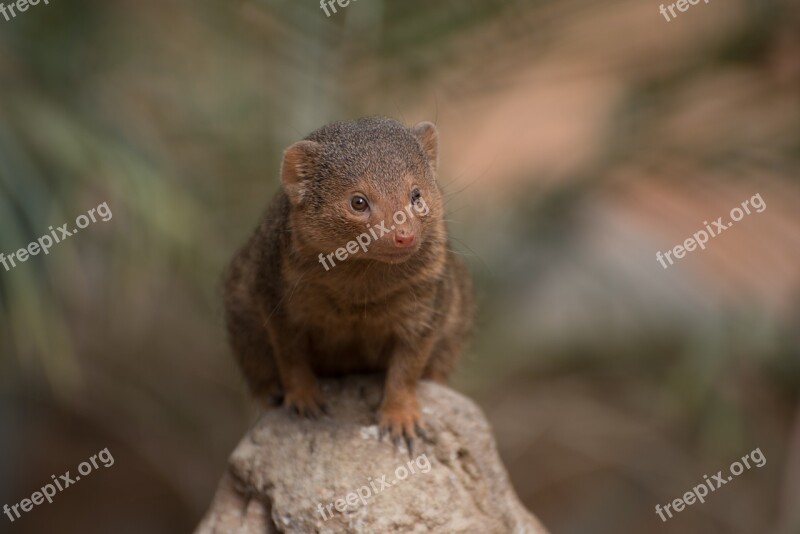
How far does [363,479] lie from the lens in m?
3.58

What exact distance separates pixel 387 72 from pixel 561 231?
57.5 inches

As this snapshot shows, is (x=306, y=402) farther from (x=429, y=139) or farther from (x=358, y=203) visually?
(x=429, y=139)

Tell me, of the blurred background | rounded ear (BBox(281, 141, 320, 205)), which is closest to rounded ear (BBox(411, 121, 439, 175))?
rounded ear (BBox(281, 141, 320, 205))

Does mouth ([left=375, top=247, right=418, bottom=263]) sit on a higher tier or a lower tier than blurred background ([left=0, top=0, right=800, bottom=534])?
lower

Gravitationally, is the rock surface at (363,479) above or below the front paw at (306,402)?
below

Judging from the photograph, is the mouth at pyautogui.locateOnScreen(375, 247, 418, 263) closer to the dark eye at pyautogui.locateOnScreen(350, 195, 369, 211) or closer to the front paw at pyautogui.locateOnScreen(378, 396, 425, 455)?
the dark eye at pyautogui.locateOnScreen(350, 195, 369, 211)

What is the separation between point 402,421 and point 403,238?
77 cm

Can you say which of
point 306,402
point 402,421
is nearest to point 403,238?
point 402,421

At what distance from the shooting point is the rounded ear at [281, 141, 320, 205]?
3832mm

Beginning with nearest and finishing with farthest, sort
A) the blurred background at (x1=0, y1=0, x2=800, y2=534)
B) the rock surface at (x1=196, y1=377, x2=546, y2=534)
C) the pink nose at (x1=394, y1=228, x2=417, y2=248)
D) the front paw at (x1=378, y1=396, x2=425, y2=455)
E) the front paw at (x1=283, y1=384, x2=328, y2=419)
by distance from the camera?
the pink nose at (x1=394, y1=228, x2=417, y2=248)
the rock surface at (x1=196, y1=377, x2=546, y2=534)
the front paw at (x1=378, y1=396, x2=425, y2=455)
the front paw at (x1=283, y1=384, x2=328, y2=419)
the blurred background at (x1=0, y1=0, x2=800, y2=534)

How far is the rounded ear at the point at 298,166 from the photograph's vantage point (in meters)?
3.83

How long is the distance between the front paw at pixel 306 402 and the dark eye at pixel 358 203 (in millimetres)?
777

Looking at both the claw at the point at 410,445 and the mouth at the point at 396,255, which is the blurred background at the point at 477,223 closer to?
the claw at the point at 410,445

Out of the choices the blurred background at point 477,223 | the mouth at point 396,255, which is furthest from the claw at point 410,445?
the blurred background at point 477,223
